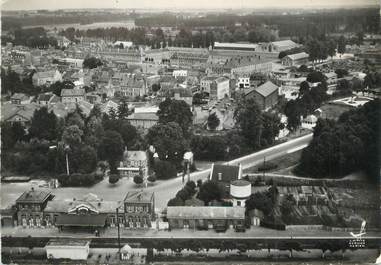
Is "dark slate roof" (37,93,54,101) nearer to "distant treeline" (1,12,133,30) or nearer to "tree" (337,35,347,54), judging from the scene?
"distant treeline" (1,12,133,30)

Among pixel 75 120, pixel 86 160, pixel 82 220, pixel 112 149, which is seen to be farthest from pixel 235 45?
pixel 82 220

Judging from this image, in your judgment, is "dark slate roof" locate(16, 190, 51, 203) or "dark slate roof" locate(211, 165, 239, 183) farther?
"dark slate roof" locate(211, 165, 239, 183)

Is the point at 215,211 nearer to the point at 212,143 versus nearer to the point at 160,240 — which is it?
the point at 160,240

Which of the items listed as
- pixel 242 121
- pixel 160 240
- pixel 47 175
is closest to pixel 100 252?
pixel 160 240

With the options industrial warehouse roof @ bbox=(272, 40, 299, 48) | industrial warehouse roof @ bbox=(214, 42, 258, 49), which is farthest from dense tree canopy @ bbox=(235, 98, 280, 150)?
industrial warehouse roof @ bbox=(272, 40, 299, 48)

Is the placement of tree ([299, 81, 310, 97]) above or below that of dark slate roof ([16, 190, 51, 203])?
above

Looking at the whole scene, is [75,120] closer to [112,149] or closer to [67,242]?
[112,149]
